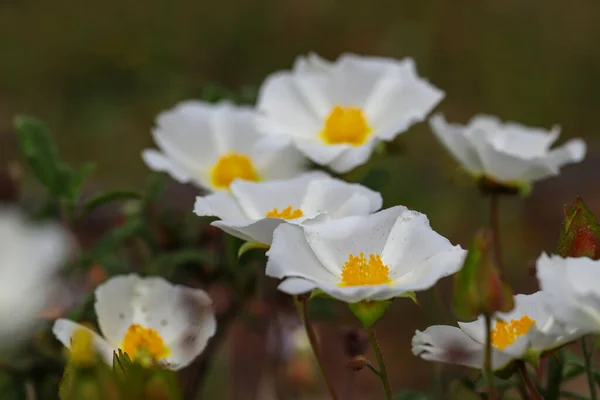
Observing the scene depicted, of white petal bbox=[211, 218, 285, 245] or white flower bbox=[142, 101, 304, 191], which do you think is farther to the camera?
white flower bbox=[142, 101, 304, 191]

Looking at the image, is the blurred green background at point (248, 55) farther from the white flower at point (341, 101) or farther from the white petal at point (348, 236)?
the white petal at point (348, 236)

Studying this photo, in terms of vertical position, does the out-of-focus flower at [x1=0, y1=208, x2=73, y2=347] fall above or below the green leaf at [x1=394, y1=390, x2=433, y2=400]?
below

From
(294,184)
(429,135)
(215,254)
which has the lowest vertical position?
(429,135)

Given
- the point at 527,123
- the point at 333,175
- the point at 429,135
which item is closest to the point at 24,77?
the point at 429,135

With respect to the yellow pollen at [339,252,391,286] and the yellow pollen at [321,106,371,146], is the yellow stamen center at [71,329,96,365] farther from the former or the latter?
the yellow pollen at [321,106,371,146]

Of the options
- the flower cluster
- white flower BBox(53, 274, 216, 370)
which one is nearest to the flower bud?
the flower cluster

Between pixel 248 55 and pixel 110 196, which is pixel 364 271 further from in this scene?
Answer: pixel 248 55

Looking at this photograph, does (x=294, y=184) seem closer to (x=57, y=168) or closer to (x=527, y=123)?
(x=57, y=168)
